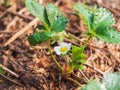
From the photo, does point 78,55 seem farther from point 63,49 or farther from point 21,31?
point 21,31

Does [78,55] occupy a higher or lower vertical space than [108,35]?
lower

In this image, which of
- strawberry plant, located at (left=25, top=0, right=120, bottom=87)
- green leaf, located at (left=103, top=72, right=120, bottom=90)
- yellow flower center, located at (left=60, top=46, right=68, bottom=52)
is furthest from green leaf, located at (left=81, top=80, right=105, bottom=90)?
yellow flower center, located at (left=60, top=46, right=68, bottom=52)

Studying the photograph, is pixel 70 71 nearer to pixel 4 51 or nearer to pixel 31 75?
pixel 31 75

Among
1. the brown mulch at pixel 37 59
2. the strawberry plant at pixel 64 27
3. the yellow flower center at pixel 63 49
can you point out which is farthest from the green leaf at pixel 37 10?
the brown mulch at pixel 37 59

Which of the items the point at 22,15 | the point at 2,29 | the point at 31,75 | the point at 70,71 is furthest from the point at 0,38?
the point at 70,71

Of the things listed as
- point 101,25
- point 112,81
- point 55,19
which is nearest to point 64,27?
point 55,19

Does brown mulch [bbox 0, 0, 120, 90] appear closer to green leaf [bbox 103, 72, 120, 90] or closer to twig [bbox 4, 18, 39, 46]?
twig [bbox 4, 18, 39, 46]

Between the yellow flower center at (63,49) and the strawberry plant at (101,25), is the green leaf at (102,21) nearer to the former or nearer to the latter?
the strawberry plant at (101,25)
